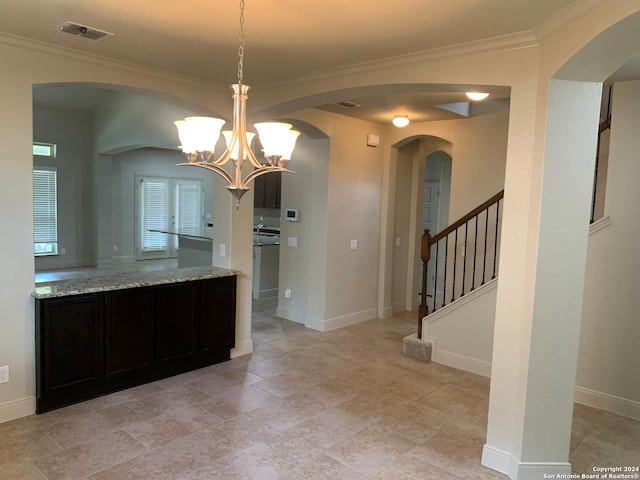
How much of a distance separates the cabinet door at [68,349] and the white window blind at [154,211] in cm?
733

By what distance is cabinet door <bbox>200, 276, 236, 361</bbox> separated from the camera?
4.35 m

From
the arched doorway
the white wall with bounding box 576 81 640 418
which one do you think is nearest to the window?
the arched doorway

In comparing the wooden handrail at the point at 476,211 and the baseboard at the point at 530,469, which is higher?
the wooden handrail at the point at 476,211

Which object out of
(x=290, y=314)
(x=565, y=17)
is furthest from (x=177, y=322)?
(x=565, y=17)

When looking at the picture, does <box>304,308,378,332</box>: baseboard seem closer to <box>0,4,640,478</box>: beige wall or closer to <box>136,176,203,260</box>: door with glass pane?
<box>0,4,640,478</box>: beige wall

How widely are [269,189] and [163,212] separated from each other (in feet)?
10.6

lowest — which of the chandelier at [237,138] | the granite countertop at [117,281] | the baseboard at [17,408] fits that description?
the baseboard at [17,408]

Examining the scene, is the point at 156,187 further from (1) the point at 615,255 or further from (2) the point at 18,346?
(1) the point at 615,255

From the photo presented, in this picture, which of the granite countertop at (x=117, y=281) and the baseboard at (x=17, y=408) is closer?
the baseboard at (x=17, y=408)

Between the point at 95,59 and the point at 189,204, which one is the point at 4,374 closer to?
the point at 95,59

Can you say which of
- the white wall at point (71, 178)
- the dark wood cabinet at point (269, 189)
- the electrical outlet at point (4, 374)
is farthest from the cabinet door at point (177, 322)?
the white wall at point (71, 178)

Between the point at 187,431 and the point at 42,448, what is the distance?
90 centimetres

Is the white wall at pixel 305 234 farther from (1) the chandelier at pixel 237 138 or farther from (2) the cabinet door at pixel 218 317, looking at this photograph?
(1) the chandelier at pixel 237 138

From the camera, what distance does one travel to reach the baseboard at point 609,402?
11.9ft
